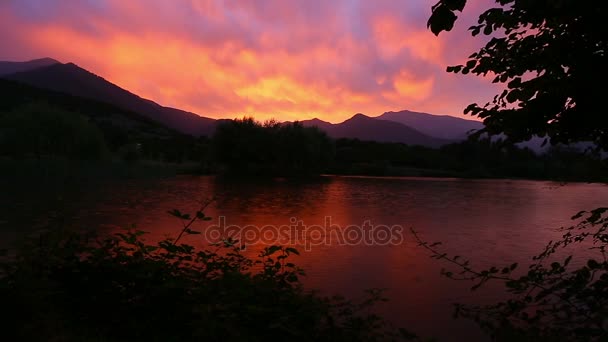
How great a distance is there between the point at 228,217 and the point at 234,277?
46.2ft

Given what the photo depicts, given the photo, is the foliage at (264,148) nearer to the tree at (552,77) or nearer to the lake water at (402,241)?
the lake water at (402,241)

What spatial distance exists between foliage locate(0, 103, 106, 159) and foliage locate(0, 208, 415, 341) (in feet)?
204

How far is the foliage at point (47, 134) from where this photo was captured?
56.0 metres

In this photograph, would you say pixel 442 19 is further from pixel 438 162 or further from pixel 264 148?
pixel 438 162

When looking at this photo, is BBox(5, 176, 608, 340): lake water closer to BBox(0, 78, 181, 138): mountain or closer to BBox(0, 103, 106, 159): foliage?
BBox(0, 103, 106, 159): foliage

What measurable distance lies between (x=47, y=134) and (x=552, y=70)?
67.7 m

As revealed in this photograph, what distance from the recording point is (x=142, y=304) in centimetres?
567

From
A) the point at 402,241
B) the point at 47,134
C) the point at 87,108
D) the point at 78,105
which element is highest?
the point at 78,105

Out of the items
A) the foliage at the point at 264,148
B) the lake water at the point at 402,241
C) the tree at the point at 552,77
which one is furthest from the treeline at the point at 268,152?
the lake water at the point at 402,241

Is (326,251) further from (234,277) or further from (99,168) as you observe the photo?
(99,168)

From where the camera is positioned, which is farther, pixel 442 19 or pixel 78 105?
pixel 78 105

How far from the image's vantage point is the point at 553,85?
3953 millimetres

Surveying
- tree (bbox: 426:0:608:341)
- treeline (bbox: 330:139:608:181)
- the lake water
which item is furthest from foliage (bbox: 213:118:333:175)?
tree (bbox: 426:0:608:341)

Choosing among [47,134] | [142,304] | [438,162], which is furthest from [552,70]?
[438,162]
